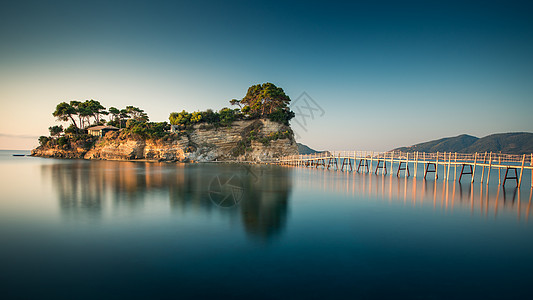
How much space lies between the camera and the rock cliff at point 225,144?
50000mm

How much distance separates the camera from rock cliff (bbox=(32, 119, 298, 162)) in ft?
164

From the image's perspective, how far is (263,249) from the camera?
7656mm

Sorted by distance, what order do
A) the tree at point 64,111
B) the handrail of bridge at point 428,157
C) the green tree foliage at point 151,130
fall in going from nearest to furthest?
the handrail of bridge at point 428,157 → the green tree foliage at point 151,130 → the tree at point 64,111

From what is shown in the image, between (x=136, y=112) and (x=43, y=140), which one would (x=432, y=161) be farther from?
(x=43, y=140)

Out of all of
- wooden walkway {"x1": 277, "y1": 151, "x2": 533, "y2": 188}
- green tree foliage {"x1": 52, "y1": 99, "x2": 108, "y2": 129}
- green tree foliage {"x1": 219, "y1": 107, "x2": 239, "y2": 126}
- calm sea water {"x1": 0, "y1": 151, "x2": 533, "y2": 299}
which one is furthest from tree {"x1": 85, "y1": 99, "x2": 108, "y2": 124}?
calm sea water {"x1": 0, "y1": 151, "x2": 533, "y2": 299}

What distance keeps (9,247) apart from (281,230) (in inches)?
342

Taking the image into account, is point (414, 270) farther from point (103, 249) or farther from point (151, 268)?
point (103, 249)

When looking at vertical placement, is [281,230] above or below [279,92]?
below

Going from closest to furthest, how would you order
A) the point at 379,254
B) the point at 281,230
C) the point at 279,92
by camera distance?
the point at 379,254, the point at 281,230, the point at 279,92

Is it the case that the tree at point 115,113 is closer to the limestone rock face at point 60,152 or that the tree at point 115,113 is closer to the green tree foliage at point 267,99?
the limestone rock face at point 60,152

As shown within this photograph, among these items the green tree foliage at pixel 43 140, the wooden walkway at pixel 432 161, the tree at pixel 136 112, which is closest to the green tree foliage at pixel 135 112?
the tree at pixel 136 112

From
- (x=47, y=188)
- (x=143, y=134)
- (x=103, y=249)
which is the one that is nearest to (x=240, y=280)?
(x=103, y=249)

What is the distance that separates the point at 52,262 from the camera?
666 cm

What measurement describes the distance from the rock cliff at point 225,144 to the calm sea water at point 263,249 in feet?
115
